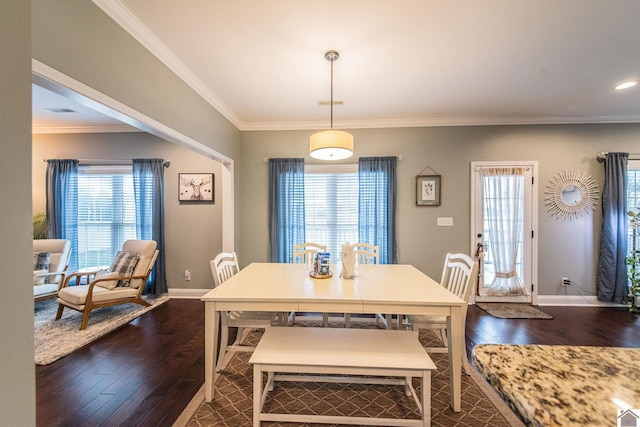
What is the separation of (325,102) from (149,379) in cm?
326

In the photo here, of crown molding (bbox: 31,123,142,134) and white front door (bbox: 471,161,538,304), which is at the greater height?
crown molding (bbox: 31,123,142,134)

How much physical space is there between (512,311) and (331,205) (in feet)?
9.34

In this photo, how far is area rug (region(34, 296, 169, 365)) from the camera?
8.06 feet

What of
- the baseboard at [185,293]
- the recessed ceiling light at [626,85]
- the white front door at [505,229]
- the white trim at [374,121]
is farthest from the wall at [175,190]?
the recessed ceiling light at [626,85]

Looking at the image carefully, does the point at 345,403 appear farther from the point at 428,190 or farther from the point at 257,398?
the point at 428,190

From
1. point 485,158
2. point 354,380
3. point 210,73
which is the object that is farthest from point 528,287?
point 210,73

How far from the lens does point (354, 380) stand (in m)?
1.73

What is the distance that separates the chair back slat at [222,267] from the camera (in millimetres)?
2072

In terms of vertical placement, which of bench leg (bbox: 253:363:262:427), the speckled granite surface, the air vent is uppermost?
the air vent

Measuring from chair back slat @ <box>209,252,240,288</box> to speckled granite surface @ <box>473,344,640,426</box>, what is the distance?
6.07ft

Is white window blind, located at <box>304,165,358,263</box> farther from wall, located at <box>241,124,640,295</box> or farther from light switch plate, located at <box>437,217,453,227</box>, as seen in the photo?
light switch plate, located at <box>437,217,453,227</box>

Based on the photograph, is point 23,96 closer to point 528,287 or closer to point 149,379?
point 149,379

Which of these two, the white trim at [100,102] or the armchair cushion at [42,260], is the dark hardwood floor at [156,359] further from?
the white trim at [100,102]

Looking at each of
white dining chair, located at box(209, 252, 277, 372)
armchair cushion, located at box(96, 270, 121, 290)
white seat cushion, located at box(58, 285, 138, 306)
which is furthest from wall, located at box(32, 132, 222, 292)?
white dining chair, located at box(209, 252, 277, 372)
